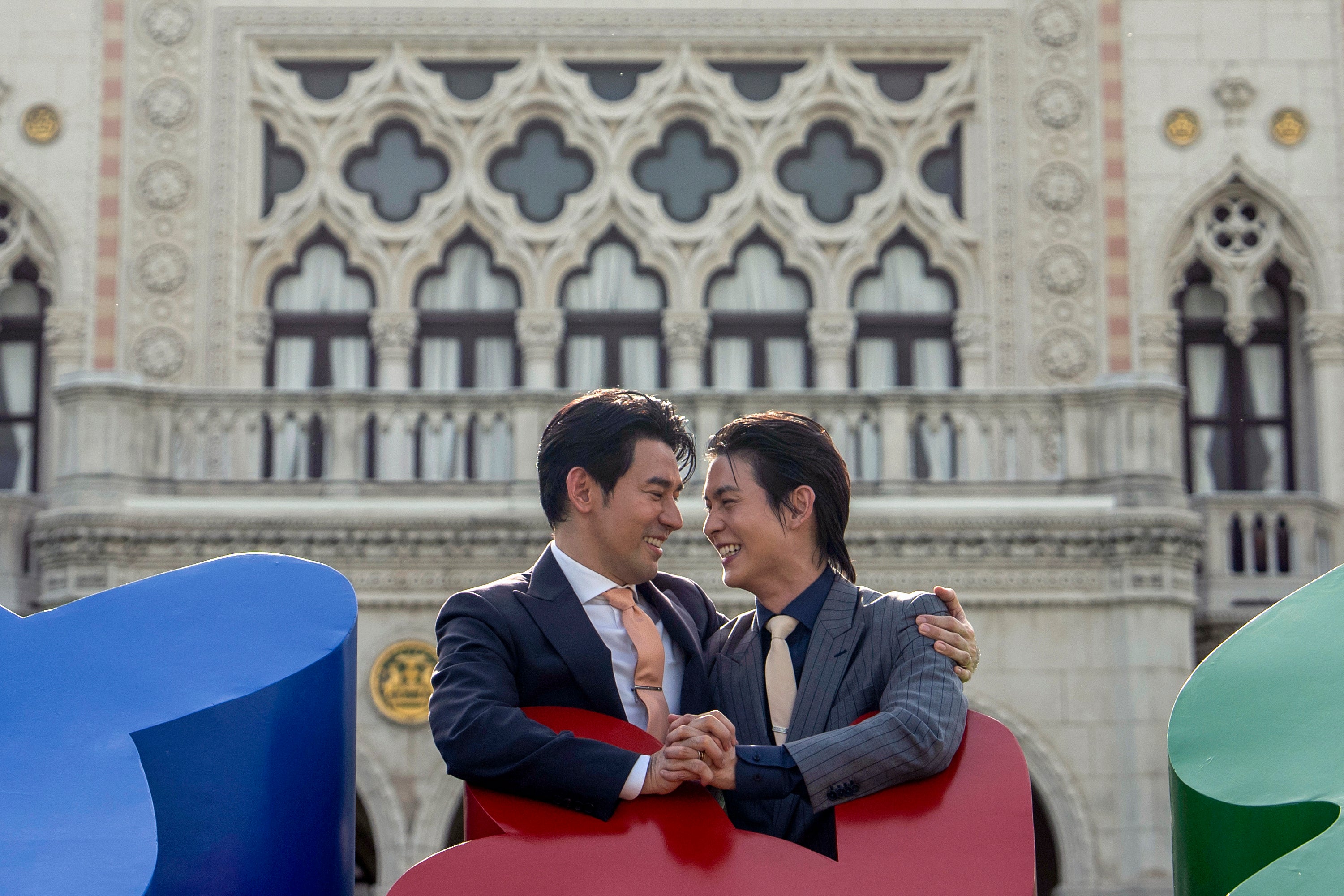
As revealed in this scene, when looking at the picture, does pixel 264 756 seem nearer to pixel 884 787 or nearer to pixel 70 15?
pixel 884 787

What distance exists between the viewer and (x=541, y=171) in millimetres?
15594

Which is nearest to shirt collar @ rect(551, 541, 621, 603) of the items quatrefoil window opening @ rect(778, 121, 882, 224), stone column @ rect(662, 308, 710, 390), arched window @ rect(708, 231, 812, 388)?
stone column @ rect(662, 308, 710, 390)

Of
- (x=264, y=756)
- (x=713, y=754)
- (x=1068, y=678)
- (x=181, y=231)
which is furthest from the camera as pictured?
(x=181, y=231)

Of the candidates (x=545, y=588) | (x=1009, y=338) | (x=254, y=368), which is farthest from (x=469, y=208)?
(x=545, y=588)

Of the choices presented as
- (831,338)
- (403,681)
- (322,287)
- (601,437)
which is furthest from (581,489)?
(322,287)

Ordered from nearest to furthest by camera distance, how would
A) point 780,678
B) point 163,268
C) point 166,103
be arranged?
point 780,678, point 163,268, point 166,103

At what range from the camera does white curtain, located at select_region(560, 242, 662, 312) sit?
1549 cm

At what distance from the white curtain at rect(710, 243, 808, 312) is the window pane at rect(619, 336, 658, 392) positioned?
693 millimetres

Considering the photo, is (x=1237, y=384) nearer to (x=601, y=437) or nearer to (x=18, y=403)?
(x=18, y=403)

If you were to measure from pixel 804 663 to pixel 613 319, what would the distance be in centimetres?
1156

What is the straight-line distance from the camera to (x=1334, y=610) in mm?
4027

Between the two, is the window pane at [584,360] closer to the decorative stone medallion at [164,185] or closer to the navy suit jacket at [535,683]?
the decorative stone medallion at [164,185]

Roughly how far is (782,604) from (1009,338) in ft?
37.3

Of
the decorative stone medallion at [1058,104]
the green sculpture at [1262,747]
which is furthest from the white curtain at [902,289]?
the green sculpture at [1262,747]
